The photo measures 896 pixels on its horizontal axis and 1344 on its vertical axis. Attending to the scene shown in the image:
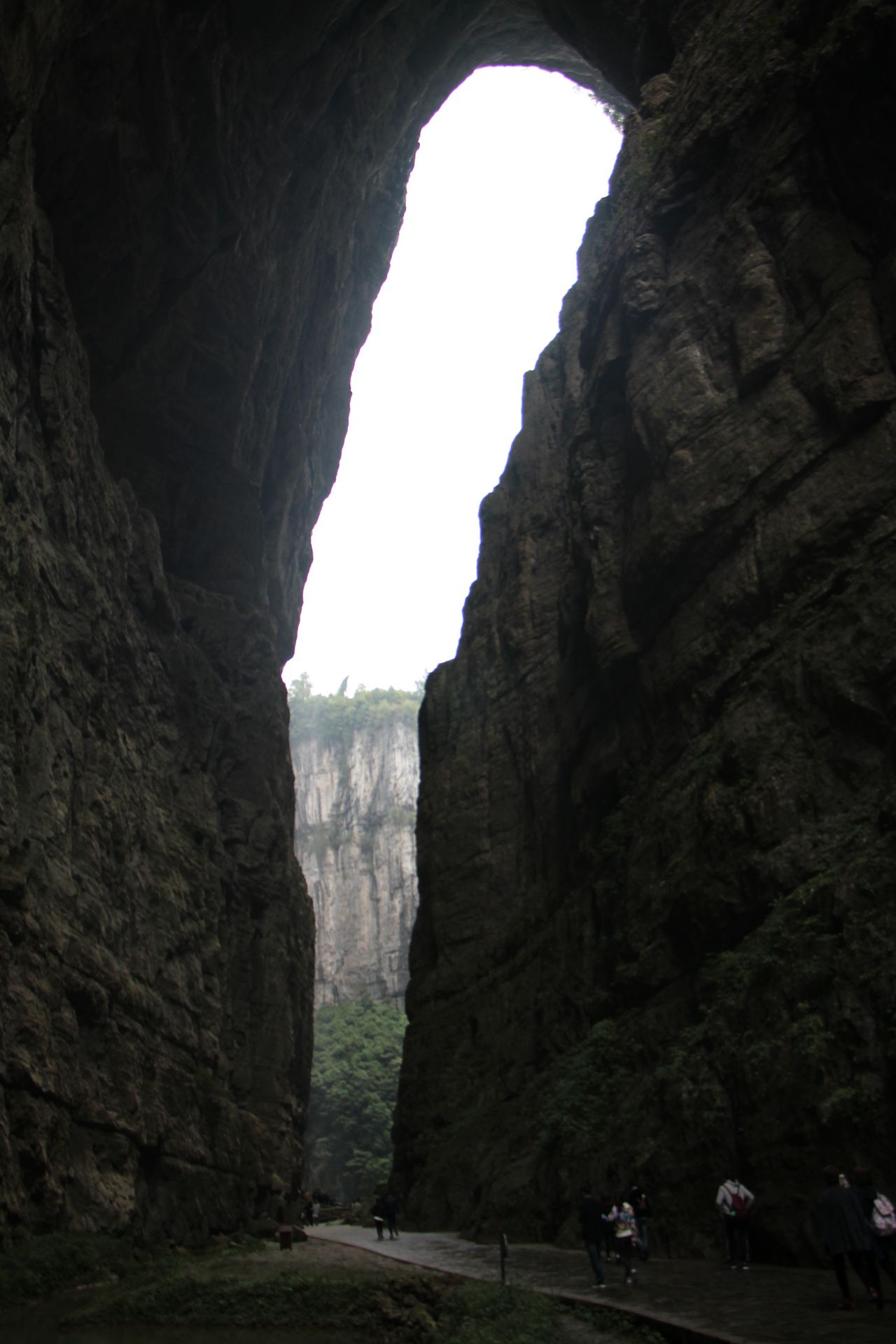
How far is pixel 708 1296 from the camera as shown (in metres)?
9.54

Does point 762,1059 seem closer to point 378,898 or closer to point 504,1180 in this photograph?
point 504,1180

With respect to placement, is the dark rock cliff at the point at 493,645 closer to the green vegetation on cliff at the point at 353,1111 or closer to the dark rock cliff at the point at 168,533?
the dark rock cliff at the point at 168,533

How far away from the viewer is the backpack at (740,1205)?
37.2 feet

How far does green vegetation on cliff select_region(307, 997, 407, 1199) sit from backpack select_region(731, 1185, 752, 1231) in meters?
50.4

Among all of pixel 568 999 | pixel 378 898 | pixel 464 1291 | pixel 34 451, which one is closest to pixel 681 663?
pixel 568 999

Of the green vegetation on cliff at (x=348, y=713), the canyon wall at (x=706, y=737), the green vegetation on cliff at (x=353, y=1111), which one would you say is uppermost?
the green vegetation on cliff at (x=348, y=713)

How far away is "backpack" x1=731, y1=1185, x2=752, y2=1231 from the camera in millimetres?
11352

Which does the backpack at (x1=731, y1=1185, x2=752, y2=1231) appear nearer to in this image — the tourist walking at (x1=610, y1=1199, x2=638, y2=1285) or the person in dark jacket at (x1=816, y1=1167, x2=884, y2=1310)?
the tourist walking at (x1=610, y1=1199, x2=638, y2=1285)

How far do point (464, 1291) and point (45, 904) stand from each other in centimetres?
1016

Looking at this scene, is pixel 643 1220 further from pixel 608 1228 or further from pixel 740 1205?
pixel 740 1205

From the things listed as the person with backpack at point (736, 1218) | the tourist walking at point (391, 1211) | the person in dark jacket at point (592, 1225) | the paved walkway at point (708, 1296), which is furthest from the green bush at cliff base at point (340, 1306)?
the tourist walking at point (391, 1211)

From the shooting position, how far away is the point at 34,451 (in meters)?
21.2

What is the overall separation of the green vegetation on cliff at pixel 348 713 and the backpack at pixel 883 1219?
93035 millimetres

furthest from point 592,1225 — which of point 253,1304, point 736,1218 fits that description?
point 253,1304
